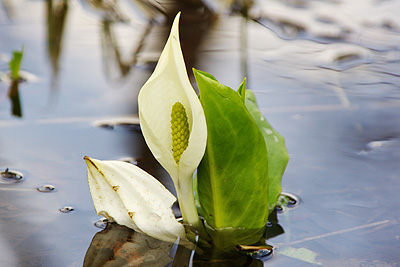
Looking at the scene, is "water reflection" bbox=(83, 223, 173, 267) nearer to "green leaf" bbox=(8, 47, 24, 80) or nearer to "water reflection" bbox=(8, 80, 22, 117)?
"water reflection" bbox=(8, 80, 22, 117)

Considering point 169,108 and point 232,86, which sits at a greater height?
point 169,108

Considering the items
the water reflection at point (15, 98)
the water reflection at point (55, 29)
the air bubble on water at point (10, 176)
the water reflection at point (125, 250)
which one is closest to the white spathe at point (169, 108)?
the water reflection at point (125, 250)

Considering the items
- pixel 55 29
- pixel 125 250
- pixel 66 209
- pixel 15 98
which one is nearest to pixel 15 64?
pixel 15 98

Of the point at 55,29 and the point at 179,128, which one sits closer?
the point at 179,128

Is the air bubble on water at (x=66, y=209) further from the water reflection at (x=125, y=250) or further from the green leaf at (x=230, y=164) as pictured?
the green leaf at (x=230, y=164)

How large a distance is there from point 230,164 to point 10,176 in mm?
451

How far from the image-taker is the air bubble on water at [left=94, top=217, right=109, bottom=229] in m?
0.84

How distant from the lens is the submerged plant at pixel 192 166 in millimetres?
700

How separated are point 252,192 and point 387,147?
20.9 inches

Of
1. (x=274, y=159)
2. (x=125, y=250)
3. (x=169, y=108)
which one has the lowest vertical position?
(x=125, y=250)

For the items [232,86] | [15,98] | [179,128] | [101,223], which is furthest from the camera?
[232,86]

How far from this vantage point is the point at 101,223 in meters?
0.85

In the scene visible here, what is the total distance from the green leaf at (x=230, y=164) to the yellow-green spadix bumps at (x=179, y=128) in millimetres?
31

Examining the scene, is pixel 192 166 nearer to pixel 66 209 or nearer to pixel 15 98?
pixel 66 209
